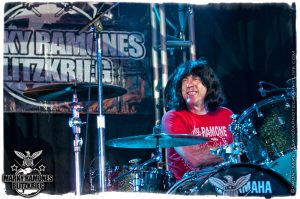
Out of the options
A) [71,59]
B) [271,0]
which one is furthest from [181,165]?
[271,0]

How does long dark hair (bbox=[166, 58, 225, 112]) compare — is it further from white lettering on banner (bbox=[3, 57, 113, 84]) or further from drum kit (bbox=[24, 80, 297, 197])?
white lettering on banner (bbox=[3, 57, 113, 84])

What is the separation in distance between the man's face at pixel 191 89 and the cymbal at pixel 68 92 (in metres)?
0.39

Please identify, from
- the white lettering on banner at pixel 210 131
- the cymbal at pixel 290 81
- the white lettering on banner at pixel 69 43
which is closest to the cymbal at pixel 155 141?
the white lettering on banner at pixel 210 131

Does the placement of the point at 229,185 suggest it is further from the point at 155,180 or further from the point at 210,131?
the point at 155,180

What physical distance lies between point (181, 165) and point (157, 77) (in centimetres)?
59

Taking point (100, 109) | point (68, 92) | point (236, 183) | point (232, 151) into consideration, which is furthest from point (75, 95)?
point (236, 183)

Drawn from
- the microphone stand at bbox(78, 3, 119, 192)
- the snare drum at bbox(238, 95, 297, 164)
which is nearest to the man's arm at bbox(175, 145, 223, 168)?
the snare drum at bbox(238, 95, 297, 164)

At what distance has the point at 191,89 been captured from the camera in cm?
406

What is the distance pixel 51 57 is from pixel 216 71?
1080mm

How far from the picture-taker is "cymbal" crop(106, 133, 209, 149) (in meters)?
3.82

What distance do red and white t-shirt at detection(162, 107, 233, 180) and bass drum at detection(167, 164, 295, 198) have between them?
161 mm

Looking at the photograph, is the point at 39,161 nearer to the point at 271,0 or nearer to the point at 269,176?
the point at 269,176

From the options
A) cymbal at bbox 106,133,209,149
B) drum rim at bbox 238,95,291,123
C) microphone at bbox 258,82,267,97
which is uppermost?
microphone at bbox 258,82,267,97

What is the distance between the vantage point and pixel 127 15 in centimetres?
408
